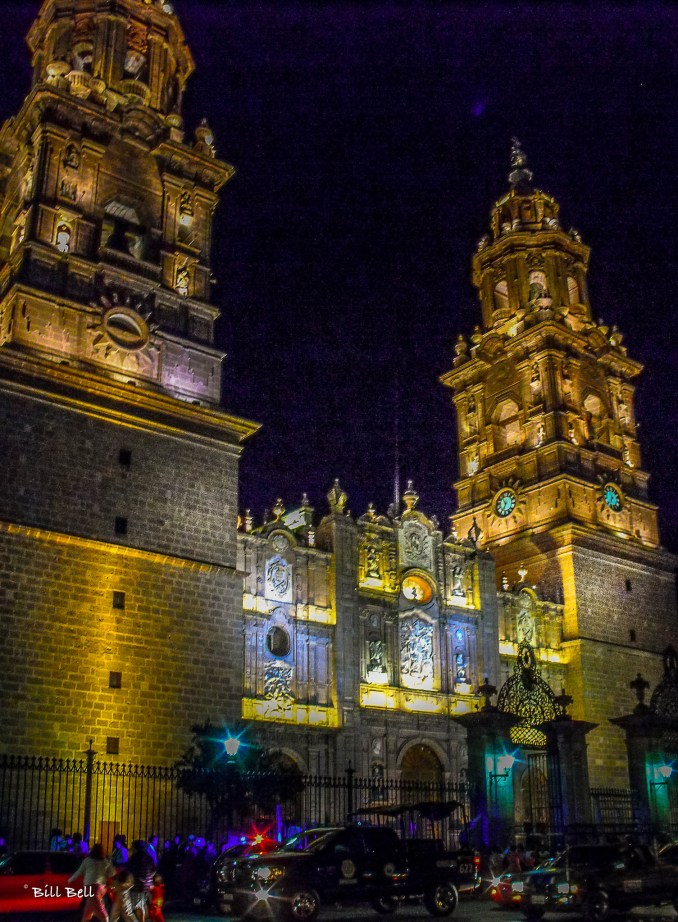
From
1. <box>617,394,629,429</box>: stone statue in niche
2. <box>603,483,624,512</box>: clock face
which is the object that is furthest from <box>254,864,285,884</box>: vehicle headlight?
<box>617,394,629,429</box>: stone statue in niche

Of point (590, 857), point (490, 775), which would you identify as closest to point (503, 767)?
point (490, 775)

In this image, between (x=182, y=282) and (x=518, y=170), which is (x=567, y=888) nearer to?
(x=182, y=282)

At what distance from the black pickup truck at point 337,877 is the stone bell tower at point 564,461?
22.1 metres

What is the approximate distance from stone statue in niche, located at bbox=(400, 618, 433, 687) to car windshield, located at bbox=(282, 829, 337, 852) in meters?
18.3

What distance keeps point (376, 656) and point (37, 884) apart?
2022cm

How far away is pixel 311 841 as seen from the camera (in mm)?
15906

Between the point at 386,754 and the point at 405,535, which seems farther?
the point at 405,535

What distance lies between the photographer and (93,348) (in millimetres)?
28891

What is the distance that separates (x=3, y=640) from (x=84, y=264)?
12030 millimetres

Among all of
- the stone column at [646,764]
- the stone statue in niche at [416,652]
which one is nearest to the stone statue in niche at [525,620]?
the stone statue in niche at [416,652]

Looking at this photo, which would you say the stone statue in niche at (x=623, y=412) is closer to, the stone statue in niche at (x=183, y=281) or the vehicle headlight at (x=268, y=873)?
the stone statue in niche at (x=183, y=281)

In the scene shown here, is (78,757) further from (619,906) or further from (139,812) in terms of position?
(619,906)

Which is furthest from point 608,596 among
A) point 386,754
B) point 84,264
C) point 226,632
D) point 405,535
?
point 84,264

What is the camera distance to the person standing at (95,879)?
11843 millimetres
